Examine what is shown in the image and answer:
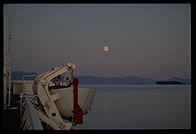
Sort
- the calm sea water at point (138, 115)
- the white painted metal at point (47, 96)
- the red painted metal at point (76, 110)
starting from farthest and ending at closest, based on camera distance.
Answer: the calm sea water at point (138, 115)
the red painted metal at point (76, 110)
the white painted metal at point (47, 96)

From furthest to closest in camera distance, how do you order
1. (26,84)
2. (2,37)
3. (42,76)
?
1. (26,84)
2. (42,76)
3. (2,37)

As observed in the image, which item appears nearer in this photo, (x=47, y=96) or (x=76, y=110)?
(x=47, y=96)

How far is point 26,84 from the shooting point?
745cm

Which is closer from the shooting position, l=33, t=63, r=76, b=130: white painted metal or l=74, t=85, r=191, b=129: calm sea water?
l=33, t=63, r=76, b=130: white painted metal

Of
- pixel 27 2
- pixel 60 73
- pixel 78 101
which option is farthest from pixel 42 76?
pixel 27 2

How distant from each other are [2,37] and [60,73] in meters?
2.23

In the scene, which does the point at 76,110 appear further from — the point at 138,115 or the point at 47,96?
the point at 138,115

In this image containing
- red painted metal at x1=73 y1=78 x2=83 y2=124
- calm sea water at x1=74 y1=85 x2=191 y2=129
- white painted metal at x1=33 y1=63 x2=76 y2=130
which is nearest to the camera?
white painted metal at x1=33 y1=63 x2=76 y2=130

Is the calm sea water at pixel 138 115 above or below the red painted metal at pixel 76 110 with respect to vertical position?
below

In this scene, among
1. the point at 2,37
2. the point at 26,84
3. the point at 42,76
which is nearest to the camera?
the point at 2,37

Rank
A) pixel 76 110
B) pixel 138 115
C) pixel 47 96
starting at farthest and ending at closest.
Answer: pixel 138 115 → pixel 76 110 → pixel 47 96

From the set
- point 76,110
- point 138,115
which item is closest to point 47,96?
point 76,110
